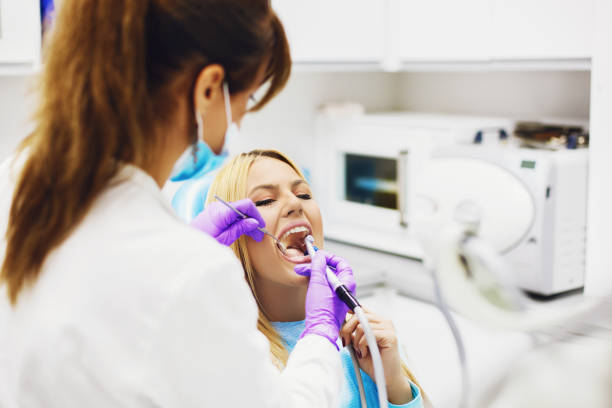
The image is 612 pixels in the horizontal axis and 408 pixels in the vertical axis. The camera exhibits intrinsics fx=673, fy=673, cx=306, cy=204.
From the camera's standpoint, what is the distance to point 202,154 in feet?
3.37

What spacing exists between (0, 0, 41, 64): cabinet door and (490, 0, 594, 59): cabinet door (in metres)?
1.57

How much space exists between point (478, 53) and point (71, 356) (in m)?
2.07

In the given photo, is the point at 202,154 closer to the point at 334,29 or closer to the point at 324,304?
the point at 324,304

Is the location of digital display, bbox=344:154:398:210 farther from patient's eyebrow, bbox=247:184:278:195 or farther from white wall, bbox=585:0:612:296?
patient's eyebrow, bbox=247:184:278:195

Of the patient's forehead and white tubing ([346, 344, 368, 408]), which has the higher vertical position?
the patient's forehead

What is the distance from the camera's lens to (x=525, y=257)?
229cm

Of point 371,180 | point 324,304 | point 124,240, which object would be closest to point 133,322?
point 124,240

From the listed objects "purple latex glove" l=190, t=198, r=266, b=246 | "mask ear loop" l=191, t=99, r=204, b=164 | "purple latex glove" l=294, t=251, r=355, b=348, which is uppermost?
"mask ear loop" l=191, t=99, r=204, b=164

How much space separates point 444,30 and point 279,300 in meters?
1.47

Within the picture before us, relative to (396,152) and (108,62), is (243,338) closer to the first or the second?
(108,62)

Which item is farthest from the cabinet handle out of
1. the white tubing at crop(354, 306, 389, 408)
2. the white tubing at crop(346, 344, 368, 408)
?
the white tubing at crop(354, 306, 389, 408)

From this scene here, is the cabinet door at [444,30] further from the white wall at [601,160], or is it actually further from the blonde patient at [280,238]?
the blonde patient at [280,238]

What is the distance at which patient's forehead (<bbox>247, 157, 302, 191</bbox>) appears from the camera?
1.61 m

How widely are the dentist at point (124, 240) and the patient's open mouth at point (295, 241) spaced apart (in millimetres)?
659
